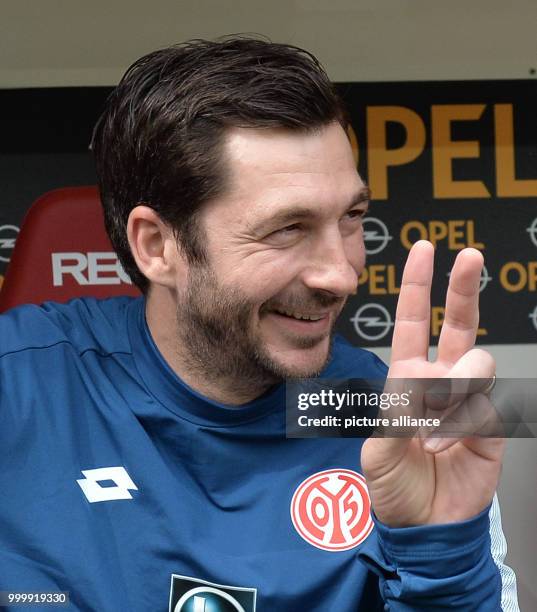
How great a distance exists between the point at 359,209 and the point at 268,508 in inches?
15.3

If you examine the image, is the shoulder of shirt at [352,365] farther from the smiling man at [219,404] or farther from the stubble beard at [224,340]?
the stubble beard at [224,340]

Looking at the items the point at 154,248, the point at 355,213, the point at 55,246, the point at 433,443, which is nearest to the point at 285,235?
the point at 355,213

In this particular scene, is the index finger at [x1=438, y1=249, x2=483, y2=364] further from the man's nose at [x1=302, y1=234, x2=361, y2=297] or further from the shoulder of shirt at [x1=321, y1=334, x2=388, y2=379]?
the shoulder of shirt at [x1=321, y1=334, x2=388, y2=379]

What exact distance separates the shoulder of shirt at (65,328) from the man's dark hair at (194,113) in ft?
0.48

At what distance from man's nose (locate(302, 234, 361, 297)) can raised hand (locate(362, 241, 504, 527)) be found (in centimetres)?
16

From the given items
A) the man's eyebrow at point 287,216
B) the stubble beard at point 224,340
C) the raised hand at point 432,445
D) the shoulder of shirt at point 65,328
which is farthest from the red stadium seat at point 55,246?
the raised hand at point 432,445

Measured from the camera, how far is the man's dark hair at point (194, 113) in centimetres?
127

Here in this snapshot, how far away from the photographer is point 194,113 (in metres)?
1.29

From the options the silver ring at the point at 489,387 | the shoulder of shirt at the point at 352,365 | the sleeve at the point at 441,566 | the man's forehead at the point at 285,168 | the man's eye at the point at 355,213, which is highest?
the man's forehead at the point at 285,168

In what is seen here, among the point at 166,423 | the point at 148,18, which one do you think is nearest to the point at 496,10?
the point at 148,18

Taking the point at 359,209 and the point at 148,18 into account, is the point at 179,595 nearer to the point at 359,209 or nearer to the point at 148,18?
the point at 359,209

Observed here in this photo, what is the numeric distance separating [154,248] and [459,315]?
50cm

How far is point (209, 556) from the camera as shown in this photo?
1.17 metres

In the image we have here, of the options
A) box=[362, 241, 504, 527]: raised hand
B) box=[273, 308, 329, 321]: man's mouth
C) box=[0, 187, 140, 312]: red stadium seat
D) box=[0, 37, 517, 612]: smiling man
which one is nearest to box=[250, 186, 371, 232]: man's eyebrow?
box=[0, 37, 517, 612]: smiling man
